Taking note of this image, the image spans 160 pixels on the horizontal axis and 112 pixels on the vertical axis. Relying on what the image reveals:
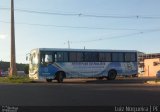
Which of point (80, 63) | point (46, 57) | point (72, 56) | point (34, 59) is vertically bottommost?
point (80, 63)

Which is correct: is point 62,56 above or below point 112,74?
above

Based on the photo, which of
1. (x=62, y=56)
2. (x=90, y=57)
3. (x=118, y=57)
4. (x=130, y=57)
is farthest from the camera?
(x=130, y=57)

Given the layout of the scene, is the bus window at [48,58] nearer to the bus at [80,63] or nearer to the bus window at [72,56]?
the bus at [80,63]

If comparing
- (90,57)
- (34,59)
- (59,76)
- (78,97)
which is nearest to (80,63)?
(90,57)

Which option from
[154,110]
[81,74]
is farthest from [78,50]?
[154,110]

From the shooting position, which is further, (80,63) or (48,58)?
(80,63)

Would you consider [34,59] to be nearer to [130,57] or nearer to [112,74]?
[112,74]

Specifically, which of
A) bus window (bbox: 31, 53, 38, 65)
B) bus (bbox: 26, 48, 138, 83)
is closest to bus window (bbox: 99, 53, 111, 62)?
bus (bbox: 26, 48, 138, 83)

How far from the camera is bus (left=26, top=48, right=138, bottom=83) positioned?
3575cm

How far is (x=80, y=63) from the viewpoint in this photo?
3791 cm

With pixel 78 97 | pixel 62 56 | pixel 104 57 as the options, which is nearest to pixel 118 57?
pixel 104 57

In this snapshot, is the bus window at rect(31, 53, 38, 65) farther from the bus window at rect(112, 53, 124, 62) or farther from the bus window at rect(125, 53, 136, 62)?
the bus window at rect(125, 53, 136, 62)

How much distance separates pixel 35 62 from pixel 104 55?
6.85 metres

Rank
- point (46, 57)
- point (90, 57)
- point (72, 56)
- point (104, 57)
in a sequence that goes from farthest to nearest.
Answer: point (104, 57), point (90, 57), point (72, 56), point (46, 57)
